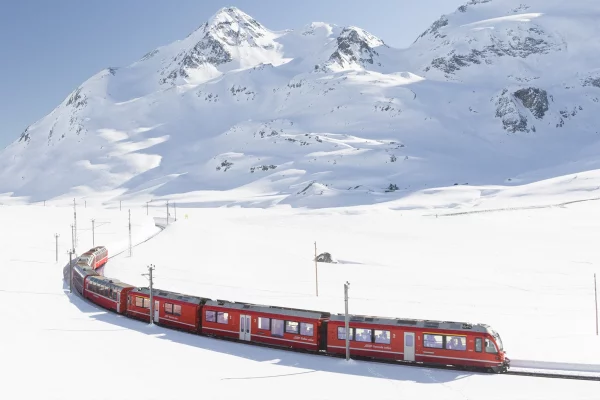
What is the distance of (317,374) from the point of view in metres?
26.0

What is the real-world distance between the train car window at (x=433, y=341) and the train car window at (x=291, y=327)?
7364mm

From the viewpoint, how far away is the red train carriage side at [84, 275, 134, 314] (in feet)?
126

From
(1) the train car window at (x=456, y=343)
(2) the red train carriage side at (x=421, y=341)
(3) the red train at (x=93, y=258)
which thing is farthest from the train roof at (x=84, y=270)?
(1) the train car window at (x=456, y=343)

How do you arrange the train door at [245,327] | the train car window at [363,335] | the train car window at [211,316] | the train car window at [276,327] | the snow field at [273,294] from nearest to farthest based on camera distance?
1. the snow field at [273,294]
2. the train car window at [363,335]
3. the train car window at [276,327]
4. the train door at [245,327]
5. the train car window at [211,316]

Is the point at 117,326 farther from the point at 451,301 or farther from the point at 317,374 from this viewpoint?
the point at 451,301

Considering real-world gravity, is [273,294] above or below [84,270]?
below

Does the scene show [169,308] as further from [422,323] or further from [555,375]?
[555,375]

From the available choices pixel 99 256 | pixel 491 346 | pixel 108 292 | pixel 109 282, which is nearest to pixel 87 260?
pixel 99 256

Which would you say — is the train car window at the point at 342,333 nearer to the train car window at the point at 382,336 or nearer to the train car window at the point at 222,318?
the train car window at the point at 382,336

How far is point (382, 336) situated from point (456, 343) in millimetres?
3860

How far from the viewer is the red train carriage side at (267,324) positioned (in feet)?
97.6

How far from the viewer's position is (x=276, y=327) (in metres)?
30.6

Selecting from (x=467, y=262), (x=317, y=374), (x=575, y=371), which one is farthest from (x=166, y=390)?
(x=467, y=262)

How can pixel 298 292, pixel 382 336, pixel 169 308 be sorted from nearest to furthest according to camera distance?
pixel 382 336 < pixel 169 308 < pixel 298 292
